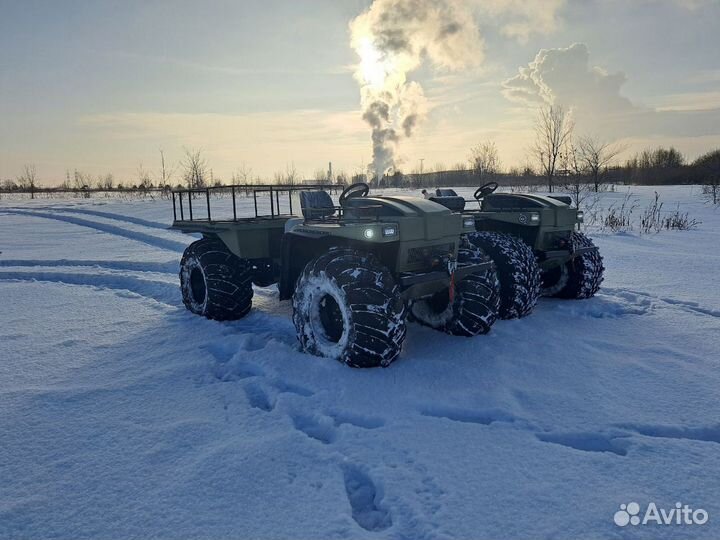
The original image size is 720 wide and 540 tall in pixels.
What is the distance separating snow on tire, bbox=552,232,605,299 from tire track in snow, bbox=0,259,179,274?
20.0 feet

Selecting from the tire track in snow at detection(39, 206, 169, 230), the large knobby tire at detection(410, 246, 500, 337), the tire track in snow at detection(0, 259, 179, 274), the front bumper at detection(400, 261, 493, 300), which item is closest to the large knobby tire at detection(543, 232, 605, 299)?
the large knobby tire at detection(410, 246, 500, 337)

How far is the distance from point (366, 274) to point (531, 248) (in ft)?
9.02

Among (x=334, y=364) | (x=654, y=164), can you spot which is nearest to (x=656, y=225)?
(x=334, y=364)

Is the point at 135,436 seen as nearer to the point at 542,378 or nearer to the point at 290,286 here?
the point at 290,286

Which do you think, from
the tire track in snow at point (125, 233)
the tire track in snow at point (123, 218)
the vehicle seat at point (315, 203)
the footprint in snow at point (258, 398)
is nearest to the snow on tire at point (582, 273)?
the vehicle seat at point (315, 203)

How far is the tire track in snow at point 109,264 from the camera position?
8.71 metres

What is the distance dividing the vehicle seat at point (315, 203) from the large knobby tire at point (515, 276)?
1714mm

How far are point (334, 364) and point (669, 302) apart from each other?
13.8ft

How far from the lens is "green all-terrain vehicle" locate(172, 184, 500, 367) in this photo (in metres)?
3.67

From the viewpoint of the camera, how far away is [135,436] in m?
2.91

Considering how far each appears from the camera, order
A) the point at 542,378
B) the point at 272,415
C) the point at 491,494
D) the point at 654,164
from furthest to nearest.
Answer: the point at 654,164 < the point at 542,378 < the point at 272,415 < the point at 491,494

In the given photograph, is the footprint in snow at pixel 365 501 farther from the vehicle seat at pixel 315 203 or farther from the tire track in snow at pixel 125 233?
the tire track in snow at pixel 125 233

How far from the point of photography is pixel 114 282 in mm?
7539

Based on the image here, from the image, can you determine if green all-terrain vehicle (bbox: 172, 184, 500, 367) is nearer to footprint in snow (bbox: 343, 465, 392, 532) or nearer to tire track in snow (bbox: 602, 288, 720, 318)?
footprint in snow (bbox: 343, 465, 392, 532)
